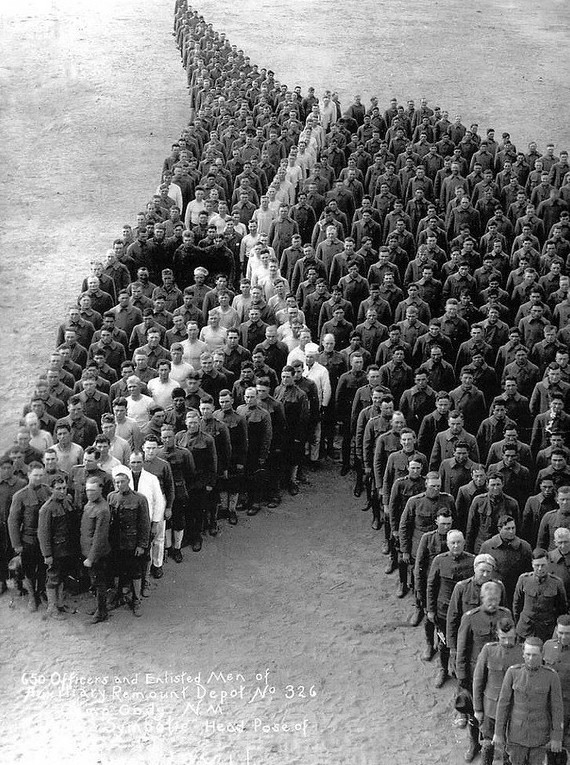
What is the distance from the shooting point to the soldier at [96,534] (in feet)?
31.3

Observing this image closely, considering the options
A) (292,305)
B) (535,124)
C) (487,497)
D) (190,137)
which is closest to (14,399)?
(292,305)

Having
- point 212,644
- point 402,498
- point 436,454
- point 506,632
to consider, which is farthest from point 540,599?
point 212,644

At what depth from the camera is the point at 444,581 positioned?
8906 millimetres

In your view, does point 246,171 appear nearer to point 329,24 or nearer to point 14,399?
point 14,399

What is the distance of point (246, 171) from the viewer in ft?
56.9

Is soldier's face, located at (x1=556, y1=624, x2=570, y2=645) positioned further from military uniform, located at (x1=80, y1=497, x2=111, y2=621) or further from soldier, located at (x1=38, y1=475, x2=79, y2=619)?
soldier, located at (x1=38, y1=475, x2=79, y2=619)

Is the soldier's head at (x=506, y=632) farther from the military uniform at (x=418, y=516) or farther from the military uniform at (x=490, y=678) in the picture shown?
the military uniform at (x=418, y=516)

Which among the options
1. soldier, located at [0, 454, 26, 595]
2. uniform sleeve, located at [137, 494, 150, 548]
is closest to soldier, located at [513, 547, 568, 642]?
uniform sleeve, located at [137, 494, 150, 548]

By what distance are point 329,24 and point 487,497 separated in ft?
87.6

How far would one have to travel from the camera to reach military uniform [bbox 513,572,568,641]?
8617mm

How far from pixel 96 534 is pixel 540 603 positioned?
11.9 ft

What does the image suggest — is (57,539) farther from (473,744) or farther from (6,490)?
(473,744)

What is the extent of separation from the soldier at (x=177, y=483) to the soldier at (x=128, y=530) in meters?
0.60

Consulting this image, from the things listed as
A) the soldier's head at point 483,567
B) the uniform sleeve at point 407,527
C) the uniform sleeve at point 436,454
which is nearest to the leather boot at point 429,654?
the uniform sleeve at point 407,527
